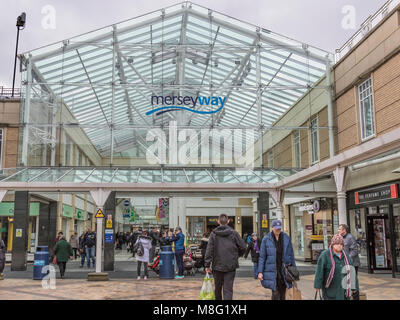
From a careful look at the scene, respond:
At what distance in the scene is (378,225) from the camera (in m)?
14.9

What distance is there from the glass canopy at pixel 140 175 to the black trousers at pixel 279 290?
28.9ft

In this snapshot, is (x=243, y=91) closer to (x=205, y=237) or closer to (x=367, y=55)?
(x=367, y=55)

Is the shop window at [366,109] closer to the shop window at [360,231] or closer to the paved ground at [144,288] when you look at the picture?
the shop window at [360,231]

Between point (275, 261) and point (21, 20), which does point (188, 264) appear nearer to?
point (275, 261)

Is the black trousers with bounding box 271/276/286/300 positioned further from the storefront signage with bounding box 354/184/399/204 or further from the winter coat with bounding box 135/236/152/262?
the storefront signage with bounding box 354/184/399/204

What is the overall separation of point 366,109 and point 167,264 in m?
8.93

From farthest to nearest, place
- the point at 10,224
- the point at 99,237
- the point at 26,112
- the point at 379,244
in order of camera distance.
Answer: the point at 10,224 → the point at 26,112 → the point at 379,244 → the point at 99,237

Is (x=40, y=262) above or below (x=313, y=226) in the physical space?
below

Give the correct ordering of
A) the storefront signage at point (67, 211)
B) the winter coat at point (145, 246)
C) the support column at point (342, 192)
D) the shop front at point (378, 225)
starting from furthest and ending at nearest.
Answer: the storefront signage at point (67, 211) → the shop front at point (378, 225) → the winter coat at point (145, 246) → the support column at point (342, 192)

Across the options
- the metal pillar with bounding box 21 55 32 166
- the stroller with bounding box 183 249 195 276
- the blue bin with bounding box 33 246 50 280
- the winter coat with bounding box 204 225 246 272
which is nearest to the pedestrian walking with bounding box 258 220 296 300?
the winter coat with bounding box 204 225 246 272

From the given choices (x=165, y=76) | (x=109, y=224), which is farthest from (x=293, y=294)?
(x=165, y=76)

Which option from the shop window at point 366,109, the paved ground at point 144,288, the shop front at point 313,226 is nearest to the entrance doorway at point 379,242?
the paved ground at point 144,288

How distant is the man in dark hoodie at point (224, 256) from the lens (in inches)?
279
